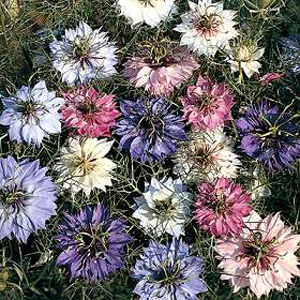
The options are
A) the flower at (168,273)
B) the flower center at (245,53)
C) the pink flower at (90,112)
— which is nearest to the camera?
the flower at (168,273)

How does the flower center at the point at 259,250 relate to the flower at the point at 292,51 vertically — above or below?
below

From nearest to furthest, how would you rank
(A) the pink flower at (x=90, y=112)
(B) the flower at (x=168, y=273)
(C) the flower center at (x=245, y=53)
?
(B) the flower at (x=168, y=273) < (A) the pink flower at (x=90, y=112) < (C) the flower center at (x=245, y=53)

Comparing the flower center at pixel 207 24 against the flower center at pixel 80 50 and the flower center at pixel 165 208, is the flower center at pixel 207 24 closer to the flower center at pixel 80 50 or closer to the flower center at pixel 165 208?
the flower center at pixel 80 50

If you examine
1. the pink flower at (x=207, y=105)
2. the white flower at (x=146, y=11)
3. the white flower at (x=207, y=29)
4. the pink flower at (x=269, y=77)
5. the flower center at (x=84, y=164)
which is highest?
the white flower at (x=146, y=11)

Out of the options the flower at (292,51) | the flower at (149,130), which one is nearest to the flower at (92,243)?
the flower at (149,130)

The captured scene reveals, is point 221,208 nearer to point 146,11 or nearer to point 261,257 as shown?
point 261,257

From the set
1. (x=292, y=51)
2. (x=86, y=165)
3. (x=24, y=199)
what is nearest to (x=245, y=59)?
(x=292, y=51)

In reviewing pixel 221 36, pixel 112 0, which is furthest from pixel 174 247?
pixel 112 0

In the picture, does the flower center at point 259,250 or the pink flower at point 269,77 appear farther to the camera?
the pink flower at point 269,77
